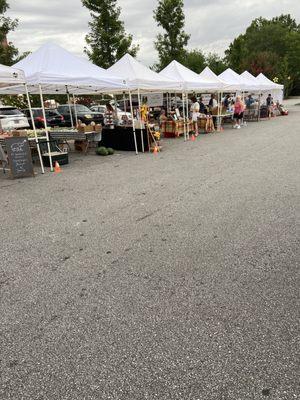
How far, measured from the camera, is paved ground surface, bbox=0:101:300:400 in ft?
7.71

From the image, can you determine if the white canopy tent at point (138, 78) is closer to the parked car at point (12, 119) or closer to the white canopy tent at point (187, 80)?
the white canopy tent at point (187, 80)

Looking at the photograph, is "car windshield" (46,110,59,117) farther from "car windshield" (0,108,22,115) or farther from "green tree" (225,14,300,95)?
"green tree" (225,14,300,95)

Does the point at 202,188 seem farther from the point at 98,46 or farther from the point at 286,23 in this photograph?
the point at 286,23

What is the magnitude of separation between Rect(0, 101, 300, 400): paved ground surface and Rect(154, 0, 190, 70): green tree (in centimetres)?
2908

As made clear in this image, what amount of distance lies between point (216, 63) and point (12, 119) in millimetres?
55254

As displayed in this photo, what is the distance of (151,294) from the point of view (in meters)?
3.35

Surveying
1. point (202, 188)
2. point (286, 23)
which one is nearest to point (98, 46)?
point (202, 188)

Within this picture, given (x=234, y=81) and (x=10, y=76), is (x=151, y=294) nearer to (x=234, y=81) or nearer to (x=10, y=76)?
(x=10, y=76)

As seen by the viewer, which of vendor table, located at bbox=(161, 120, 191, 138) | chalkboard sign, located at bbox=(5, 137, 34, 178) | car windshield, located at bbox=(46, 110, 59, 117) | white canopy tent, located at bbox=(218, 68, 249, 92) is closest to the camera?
chalkboard sign, located at bbox=(5, 137, 34, 178)

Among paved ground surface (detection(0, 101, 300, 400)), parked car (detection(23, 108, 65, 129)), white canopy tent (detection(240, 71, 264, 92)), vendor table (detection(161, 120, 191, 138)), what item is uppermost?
white canopy tent (detection(240, 71, 264, 92))

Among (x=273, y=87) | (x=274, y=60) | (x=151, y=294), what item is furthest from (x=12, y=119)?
(x=274, y=60)

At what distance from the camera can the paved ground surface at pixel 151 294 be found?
7.71ft

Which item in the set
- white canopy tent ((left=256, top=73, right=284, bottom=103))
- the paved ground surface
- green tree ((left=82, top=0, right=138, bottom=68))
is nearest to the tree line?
green tree ((left=82, top=0, right=138, bottom=68))

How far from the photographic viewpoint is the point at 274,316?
2949 mm
